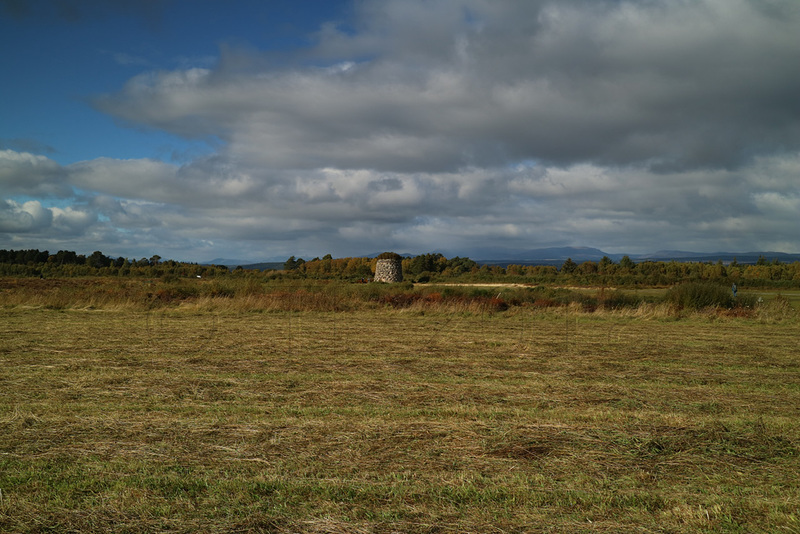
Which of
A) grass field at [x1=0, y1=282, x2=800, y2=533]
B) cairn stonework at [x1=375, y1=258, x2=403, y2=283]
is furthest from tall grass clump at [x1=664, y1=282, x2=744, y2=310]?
cairn stonework at [x1=375, y1=258, x2=403, y2=283]

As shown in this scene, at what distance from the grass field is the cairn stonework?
154 ft

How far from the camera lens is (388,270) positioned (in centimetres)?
6022

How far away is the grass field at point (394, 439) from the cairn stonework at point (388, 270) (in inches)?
1850

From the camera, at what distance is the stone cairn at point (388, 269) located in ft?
196

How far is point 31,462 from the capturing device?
4891 mm

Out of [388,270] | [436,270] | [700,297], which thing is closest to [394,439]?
[700,297]

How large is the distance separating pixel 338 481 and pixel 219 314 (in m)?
18.8

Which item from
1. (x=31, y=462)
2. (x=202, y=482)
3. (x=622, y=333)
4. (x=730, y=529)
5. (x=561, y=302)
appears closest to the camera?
(x=730, y=529)

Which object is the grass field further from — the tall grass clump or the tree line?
the tree line

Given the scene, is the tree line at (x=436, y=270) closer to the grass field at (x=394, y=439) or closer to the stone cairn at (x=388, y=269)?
the stone cairn at (x=388, y=269)

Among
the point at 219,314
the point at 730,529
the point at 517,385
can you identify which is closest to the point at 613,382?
the point at 517,385

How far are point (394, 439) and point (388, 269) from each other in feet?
179

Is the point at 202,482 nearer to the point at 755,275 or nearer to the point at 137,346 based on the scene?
the point at 137,346

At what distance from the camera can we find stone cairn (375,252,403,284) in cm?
5988
